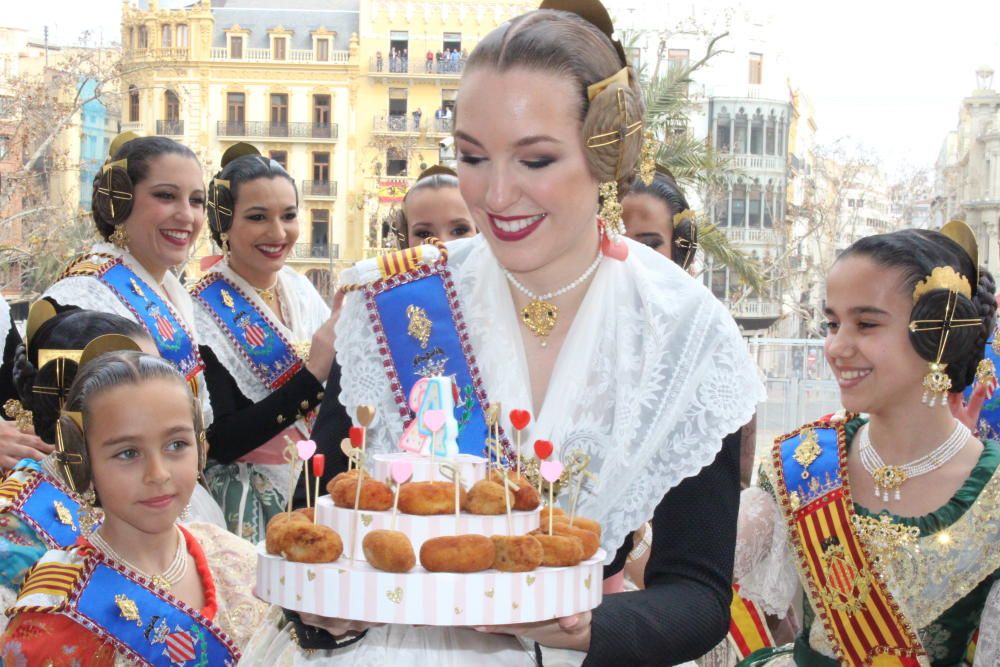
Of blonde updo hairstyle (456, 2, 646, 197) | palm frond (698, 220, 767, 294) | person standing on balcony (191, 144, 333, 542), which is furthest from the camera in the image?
palm frond (698, 220, 767, 294)

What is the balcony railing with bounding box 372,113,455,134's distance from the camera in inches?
1618

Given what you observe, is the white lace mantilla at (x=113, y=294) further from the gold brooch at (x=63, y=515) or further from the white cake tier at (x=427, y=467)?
the white cake tier at (x=427, y=467)

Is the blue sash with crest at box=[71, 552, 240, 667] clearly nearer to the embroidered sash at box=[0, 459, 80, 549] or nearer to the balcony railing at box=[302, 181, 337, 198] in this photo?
the embroidered sash at box=[0, 459, 80, 549]

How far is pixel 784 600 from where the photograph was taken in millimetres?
3906

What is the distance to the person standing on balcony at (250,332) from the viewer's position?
16.7ft

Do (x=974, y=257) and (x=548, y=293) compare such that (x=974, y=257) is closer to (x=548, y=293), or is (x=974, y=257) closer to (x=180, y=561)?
(x=548, y=293)

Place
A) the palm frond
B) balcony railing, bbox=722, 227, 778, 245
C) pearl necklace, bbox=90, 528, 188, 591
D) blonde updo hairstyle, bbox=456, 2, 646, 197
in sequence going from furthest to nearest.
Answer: balcony railing, bbox=722, 227, 778, 245
the palm frond
pearl necklace, bbox=90, 528, 188, 591
blonde updo hairstyle, bbox=456, 2, 646, 197

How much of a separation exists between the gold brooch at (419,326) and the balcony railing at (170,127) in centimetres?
3906

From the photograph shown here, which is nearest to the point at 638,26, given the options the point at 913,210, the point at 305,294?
the point at 913,210

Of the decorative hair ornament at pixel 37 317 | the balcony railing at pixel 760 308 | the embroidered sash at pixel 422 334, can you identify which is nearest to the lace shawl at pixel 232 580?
the decorative hair ornament at pixel 37 317

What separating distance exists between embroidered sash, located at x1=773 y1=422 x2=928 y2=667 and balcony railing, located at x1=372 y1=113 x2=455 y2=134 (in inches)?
1474

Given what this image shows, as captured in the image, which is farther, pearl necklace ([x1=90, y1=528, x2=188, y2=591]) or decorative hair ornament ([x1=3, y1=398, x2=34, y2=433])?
decorative hair ornament ([x1=3, y1=398, x2=34, y2=433])

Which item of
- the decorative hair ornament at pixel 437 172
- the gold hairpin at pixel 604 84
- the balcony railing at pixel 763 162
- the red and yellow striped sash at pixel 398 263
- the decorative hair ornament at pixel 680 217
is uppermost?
the balcony railing at pixel 763 162

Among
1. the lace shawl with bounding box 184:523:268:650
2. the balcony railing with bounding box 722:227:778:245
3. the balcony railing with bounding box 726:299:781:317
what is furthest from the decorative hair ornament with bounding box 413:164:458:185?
the balcony railing with bounding box 722:227:778:245
